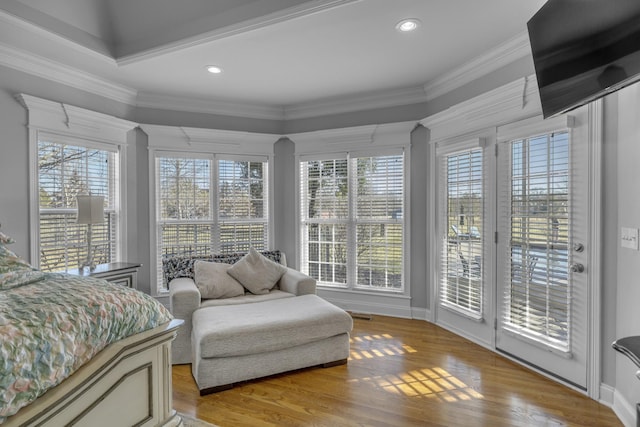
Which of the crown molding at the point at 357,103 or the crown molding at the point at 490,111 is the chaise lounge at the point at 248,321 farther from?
the crown molding at the point at 490,111

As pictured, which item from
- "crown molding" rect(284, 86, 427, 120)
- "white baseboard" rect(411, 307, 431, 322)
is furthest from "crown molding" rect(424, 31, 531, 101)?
"white baseboard" rect(411, 307, 431, 322)

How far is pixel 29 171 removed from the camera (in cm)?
296

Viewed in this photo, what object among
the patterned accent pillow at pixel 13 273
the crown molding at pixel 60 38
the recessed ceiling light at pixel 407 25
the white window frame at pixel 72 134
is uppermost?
the crown molding at pixel 60 38

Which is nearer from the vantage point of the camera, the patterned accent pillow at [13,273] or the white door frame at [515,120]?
the patterned accent pillow at [13,273]

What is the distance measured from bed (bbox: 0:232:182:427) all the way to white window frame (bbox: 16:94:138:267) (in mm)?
1603

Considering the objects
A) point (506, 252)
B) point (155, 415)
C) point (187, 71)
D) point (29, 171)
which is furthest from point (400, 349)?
point (29, 171)

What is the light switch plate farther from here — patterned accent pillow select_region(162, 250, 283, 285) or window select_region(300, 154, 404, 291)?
patterned accent pillow select_region(162, 250, 283, 285)

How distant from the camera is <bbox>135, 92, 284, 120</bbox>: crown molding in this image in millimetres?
3959

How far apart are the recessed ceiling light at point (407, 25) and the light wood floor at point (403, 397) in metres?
2.57

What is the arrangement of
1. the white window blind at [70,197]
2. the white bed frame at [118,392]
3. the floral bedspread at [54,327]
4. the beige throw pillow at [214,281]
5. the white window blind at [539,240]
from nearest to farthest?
the floral bedspread at [54,327] → the white bed frame at [118,392] → the white window blind at [539,240] → the white window blind at [70,197] → the beige throw pillow at [214,281]

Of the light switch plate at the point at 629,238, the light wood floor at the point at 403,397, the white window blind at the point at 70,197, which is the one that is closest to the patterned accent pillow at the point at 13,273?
the light wood floor at the point at 403,397

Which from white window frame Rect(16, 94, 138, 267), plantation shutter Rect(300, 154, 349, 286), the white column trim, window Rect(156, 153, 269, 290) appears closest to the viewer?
the white column trim

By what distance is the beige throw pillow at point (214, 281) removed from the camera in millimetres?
3232

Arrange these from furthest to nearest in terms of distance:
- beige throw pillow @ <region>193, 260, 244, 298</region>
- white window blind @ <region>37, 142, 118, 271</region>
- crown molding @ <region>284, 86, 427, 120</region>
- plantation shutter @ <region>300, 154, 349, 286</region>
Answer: plantation shutter @ <region>300, 154, 349, 286</region>
crown molding @ <region>284, 86, 427, 120</region>
beige throw pillow @ <region>193, 260, 244, 298</region>
white window blind @ <region>37, 142, 118, 271</region>
